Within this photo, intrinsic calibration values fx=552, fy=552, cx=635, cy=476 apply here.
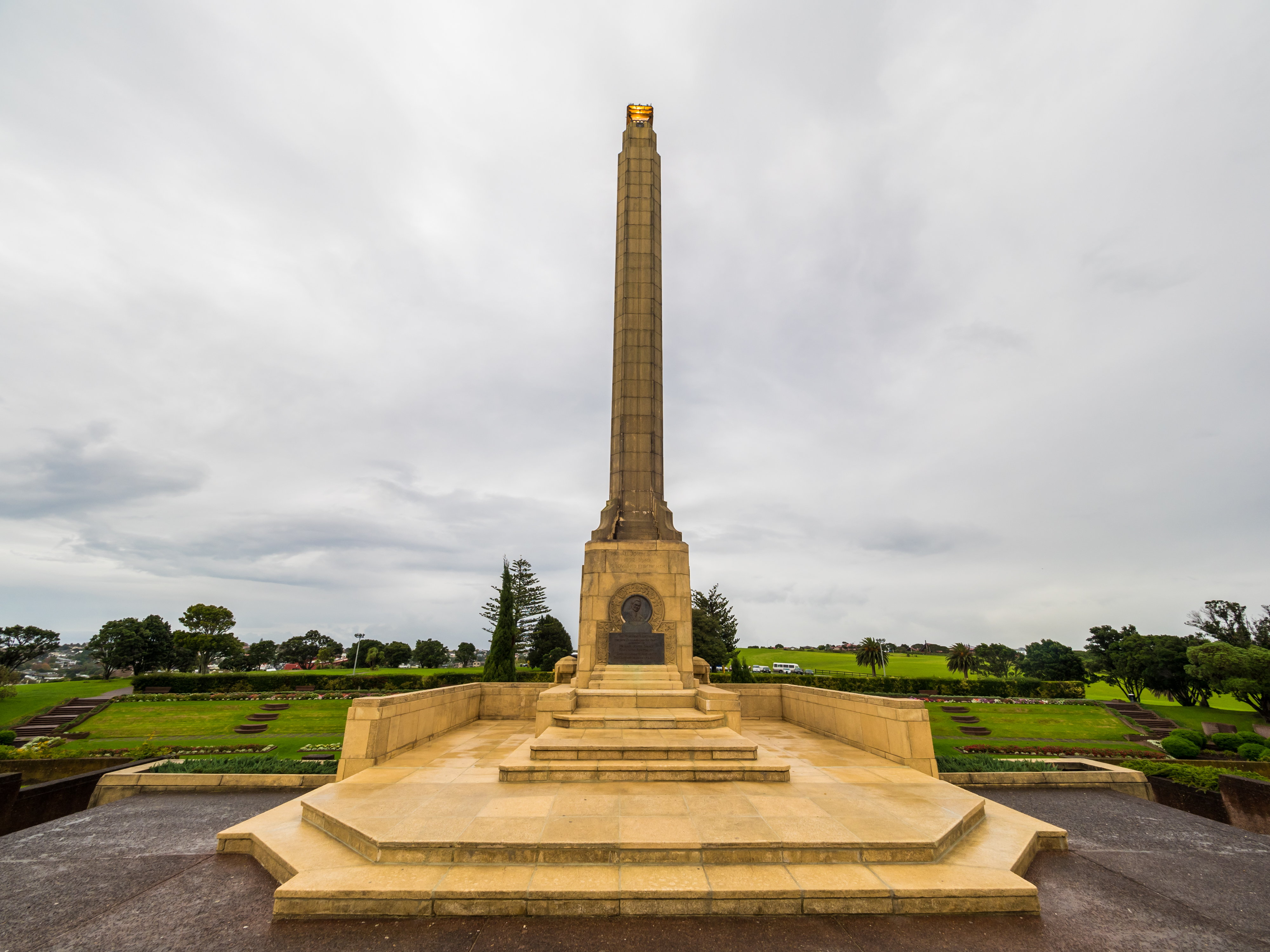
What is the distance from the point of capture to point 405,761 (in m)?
10.0

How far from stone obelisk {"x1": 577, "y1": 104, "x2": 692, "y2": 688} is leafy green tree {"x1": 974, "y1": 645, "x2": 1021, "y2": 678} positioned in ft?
238

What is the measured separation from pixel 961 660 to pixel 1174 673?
72.6ft

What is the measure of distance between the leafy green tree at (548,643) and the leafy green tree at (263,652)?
45.5 metres

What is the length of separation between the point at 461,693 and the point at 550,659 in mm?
36665

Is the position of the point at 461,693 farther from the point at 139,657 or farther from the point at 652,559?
the point at 139,657

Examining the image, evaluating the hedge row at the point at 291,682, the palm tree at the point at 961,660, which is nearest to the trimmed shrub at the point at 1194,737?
the hedge row at the point at 291,682

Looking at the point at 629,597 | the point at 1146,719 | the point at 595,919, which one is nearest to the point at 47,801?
the point at 595,919

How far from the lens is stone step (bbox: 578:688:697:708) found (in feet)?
42.2

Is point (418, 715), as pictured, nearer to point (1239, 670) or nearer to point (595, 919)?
point (595, 919)

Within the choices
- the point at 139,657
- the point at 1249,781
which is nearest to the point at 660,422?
the point at 1249,781

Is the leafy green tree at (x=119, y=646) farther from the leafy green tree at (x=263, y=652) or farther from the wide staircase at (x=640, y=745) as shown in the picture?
the wide staircase at (x=640, y=745)

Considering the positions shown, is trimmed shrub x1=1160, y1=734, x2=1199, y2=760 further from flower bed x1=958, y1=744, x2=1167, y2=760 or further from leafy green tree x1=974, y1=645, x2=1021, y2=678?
leafy green tree x1=974, y1=645, x2=1021, y2=678

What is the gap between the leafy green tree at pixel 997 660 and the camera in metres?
73.6

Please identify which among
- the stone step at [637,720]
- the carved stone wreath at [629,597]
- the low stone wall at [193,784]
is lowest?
the low stone wall at [193,784]
